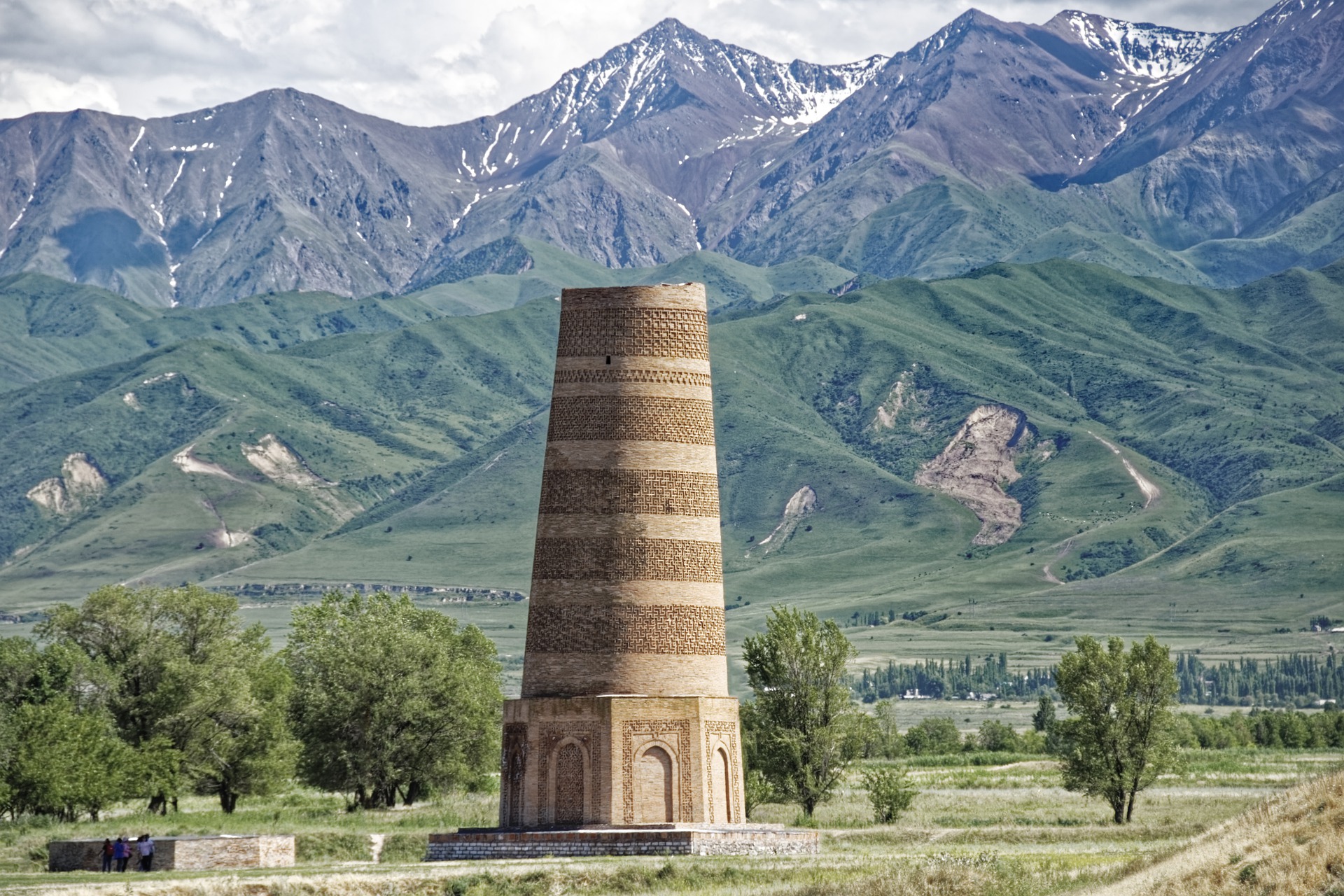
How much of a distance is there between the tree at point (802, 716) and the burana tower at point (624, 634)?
16733mm

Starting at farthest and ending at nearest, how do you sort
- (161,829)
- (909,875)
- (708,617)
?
1. (161,829)
2. (708,617)
3. (909,875)

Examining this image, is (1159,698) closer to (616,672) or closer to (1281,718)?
(616,672)

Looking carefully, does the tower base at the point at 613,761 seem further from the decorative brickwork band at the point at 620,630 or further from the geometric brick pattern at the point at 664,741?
the decorative brickwork band at the point at 620,630

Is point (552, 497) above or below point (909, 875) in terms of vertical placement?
above

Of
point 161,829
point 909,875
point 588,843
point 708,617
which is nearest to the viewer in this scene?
point 909,875

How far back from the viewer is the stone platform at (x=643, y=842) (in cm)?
5122

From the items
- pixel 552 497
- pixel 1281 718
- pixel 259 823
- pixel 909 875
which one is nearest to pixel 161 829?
pixel 259 823

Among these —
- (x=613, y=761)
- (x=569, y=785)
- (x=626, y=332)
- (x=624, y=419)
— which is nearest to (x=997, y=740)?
(x=626, y=332)

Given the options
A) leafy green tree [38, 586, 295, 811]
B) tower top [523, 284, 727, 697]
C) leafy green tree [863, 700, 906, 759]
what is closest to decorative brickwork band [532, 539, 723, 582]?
tower top [523, 284, 727, 697]

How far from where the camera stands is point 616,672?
5378cm

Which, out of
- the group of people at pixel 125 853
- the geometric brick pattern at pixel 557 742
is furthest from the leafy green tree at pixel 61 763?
the geometric brick pattern at pixel 557 742

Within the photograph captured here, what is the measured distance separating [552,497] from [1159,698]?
30567mm

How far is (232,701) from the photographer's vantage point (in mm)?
75312

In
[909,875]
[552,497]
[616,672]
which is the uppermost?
[552,497]
